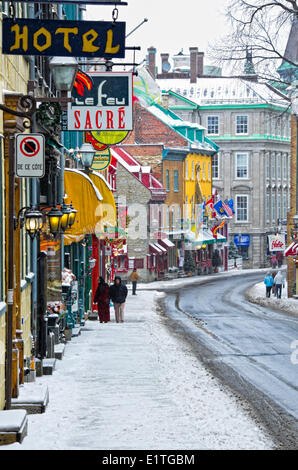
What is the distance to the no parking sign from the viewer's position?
12.5 meters

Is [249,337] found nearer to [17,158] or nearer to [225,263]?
Answer: [17,158]

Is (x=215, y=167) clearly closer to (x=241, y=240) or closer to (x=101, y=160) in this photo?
(x=241, y=240)

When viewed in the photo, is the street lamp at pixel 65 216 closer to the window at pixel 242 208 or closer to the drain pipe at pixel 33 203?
the drain pipe at pixel 33 203

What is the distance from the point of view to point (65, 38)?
11.7m

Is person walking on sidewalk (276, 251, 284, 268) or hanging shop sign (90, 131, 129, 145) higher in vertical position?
hanging shop sign (90, 131, 129, 145)

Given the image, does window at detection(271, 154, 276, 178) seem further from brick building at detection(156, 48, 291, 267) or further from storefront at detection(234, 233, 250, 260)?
storefront at detection(234, 233, 250, 260)

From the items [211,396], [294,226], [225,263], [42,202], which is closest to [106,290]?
[42,202]

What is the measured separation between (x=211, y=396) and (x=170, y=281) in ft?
163

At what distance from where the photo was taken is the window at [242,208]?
89000 mm

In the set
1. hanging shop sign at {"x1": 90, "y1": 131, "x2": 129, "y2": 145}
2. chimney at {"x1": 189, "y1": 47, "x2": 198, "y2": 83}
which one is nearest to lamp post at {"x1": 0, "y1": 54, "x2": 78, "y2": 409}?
hanging shop sign at {"x1": 90, "y1": 131, "x2": 129, "y2": 145}

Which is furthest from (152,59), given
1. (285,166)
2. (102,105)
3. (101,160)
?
(102,105)

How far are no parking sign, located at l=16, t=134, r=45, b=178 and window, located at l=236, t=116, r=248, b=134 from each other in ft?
251

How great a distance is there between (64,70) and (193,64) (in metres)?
76.0

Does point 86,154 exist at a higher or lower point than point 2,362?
higher
